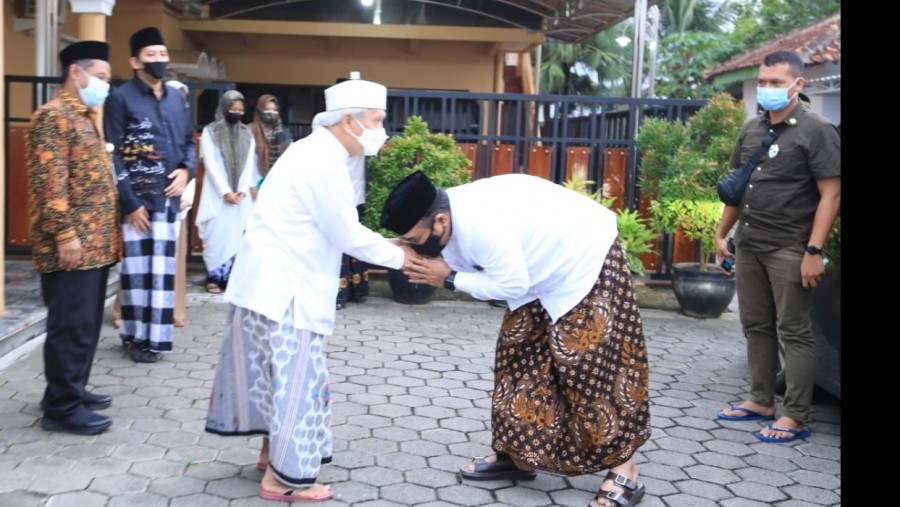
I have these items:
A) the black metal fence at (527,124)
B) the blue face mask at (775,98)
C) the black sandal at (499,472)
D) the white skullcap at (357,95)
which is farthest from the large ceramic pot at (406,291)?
the white skullcap at (357,95)

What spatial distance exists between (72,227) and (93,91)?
0.73m

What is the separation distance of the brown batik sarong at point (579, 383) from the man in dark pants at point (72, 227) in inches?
80.7

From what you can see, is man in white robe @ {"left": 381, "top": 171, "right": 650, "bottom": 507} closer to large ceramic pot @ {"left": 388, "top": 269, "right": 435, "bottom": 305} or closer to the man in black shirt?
the man in black shirt

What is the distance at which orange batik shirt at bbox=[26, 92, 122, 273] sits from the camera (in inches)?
172

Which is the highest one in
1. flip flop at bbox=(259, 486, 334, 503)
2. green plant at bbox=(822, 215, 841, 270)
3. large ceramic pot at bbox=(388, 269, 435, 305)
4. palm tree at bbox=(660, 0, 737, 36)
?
palm tree at bbox=(660, 0, 737, 36)

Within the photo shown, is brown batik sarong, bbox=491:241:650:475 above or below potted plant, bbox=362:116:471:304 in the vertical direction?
below

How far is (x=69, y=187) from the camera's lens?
179 inches

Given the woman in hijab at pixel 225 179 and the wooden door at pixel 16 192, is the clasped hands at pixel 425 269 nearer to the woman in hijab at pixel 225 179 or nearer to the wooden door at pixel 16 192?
the woman in hijab at pixel 225 179

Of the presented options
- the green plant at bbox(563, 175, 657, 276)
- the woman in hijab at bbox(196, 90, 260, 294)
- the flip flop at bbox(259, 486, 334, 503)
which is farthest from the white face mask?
the green plant at bbox(563, 175, 657, 276)

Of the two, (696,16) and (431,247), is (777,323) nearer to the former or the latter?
(431,247)

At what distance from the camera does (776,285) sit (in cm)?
481

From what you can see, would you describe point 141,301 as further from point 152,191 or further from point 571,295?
point 571,295

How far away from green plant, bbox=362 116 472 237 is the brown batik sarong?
4.14 meters
